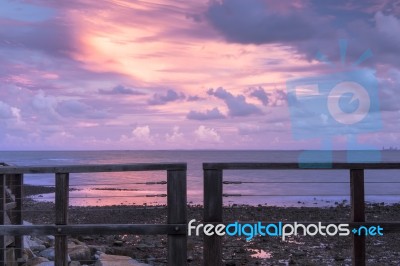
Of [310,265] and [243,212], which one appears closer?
[310,265]

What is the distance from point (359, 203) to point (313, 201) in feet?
95.5

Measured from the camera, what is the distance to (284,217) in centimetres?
2184

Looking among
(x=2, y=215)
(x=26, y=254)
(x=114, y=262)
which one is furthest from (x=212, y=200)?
(x=26, y=254)

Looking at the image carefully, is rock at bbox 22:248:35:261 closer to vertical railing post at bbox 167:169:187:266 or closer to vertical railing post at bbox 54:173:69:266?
vertical railing post at bbox 54:173:69:266

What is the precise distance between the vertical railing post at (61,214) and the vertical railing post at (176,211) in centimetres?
118

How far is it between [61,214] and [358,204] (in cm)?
336

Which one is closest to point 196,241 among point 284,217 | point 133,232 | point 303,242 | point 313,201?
point 303,242

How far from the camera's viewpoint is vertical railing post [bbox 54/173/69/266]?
5.54 m

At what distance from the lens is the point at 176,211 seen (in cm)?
547

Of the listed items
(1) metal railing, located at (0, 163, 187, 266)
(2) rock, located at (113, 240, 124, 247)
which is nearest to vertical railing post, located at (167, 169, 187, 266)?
(1) metal railing, located at (0, 163, 187, 266)

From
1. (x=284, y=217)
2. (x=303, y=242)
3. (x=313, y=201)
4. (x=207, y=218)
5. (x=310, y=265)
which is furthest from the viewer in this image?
(x=313, y=201)

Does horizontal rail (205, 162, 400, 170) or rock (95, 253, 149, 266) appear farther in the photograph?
rock (95, 253, 149, 266)

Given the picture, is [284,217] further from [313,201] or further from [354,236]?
[354,236]

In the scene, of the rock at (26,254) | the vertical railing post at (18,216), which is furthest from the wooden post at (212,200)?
the rock at (26,254)
